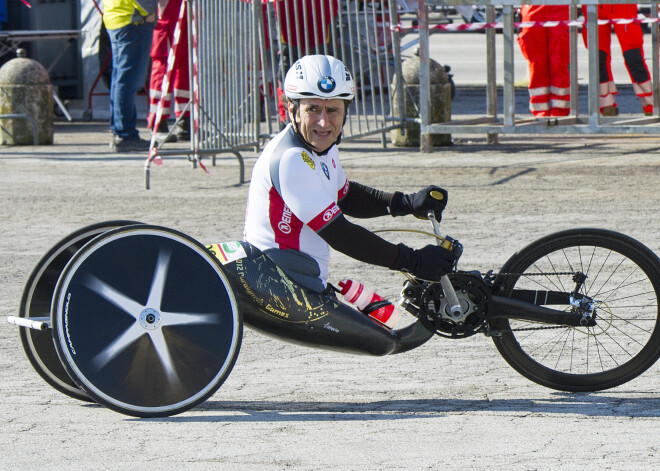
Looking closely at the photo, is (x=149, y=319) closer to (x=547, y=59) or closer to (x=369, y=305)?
(x=369, y=305)

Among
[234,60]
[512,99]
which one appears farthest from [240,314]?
[512,99]

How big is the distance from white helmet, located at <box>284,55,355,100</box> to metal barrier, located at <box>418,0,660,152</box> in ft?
20.4

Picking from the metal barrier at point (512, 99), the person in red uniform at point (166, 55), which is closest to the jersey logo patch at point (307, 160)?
the metal barrier at point (512, 99)

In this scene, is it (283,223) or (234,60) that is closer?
(283,223)

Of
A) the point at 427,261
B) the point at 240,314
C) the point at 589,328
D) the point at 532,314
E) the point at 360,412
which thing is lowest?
the point at 360,412

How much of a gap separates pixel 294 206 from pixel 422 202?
1.83 ft

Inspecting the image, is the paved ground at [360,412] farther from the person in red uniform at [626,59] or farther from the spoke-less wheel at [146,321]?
the person in red uniform at [626,59]

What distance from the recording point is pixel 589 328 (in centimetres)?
522

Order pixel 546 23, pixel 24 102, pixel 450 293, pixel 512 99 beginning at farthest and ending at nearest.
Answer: pixel 24 102
pixel 512 99
pixel 546 23
pixel 450 293

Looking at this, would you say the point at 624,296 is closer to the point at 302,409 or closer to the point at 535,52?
the point at 302,409

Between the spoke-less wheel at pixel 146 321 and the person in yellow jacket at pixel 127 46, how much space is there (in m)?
7.92

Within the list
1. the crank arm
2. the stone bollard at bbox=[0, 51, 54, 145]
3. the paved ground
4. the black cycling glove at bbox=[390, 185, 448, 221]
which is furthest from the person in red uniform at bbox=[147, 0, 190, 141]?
the crank arm

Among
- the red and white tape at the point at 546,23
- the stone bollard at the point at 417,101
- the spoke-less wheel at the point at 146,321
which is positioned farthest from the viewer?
the stone bollard at the point at 417,101

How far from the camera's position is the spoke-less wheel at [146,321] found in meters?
4.59
